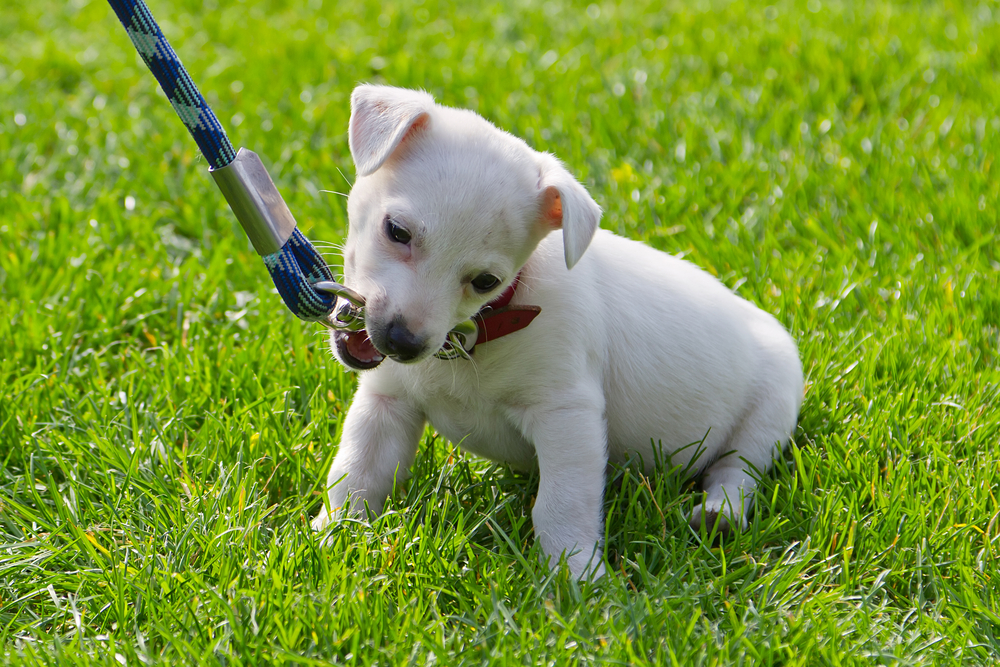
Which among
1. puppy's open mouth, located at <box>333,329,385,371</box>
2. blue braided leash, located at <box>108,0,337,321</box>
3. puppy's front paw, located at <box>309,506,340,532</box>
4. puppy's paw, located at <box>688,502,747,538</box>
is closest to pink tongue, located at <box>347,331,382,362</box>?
puppy's open mouth, located at <box>333,329,385,371</box>

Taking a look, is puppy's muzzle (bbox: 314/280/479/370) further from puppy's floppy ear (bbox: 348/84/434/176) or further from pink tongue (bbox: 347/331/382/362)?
puppy's floppy ear (bbox: 348/84/434/176)

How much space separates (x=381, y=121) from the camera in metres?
2.45

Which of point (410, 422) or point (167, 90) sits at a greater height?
point (167, 90)

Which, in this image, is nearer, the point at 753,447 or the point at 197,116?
the point at 197,116

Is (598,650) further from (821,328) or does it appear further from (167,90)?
(821,328)

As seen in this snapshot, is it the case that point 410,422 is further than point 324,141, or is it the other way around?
point 324,141

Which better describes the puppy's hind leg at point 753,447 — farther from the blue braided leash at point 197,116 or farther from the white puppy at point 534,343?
the blue braided leash at point 197,116

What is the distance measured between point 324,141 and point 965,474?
3.72m

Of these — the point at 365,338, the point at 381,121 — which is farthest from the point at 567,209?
the point at 365,338

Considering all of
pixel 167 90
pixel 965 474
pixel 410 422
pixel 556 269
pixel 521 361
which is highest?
pixel 167 90

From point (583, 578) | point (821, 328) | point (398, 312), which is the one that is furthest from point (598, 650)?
point (821, 328)

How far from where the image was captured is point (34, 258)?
158 inches

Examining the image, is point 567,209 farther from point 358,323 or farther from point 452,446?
point 452,446

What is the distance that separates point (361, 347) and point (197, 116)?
75 centimetres
